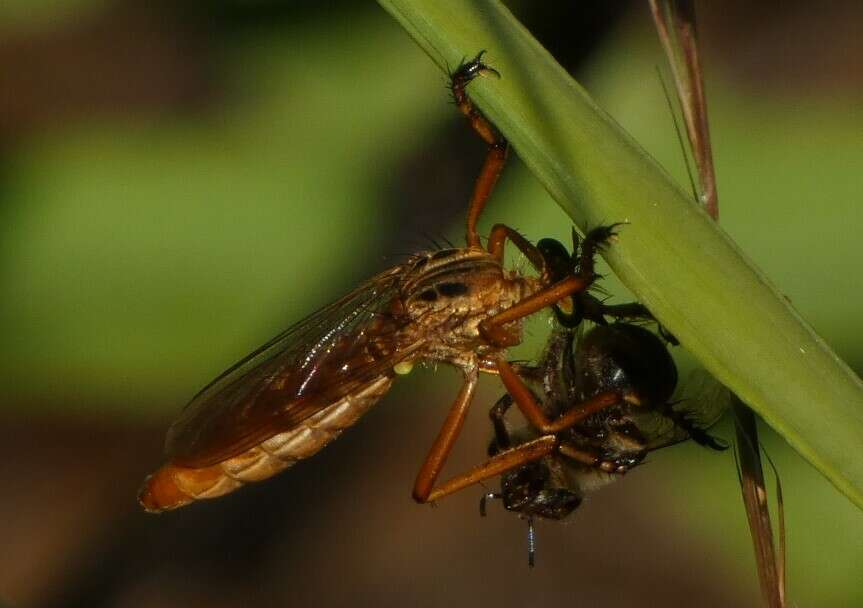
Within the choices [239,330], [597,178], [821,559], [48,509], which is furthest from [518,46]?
[48,509]

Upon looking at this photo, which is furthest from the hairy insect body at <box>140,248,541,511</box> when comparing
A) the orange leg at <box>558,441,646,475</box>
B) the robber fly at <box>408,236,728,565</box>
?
the orange leg at <box>558,441,646,475</box>

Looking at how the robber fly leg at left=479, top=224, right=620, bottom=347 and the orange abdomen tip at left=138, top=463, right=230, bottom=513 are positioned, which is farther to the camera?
the orange abdomen tip at left=138, top=463, right=230, bottom=513

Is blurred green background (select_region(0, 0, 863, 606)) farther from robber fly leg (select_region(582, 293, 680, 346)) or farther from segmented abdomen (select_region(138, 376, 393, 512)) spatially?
robber fly leg (select_region(582, 293, 680, 346))

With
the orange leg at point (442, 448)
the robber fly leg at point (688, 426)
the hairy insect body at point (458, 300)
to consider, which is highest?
the hairy insect body at point (458, 300)

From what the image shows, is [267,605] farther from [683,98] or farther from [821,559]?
[683,98]

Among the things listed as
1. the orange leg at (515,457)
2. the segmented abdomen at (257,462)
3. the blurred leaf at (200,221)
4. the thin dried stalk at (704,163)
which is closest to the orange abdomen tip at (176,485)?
the segmented abdomen at (257,462)

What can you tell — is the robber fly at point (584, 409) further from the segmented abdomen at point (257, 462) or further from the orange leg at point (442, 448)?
the segmented abdomen at point (257, 462)
